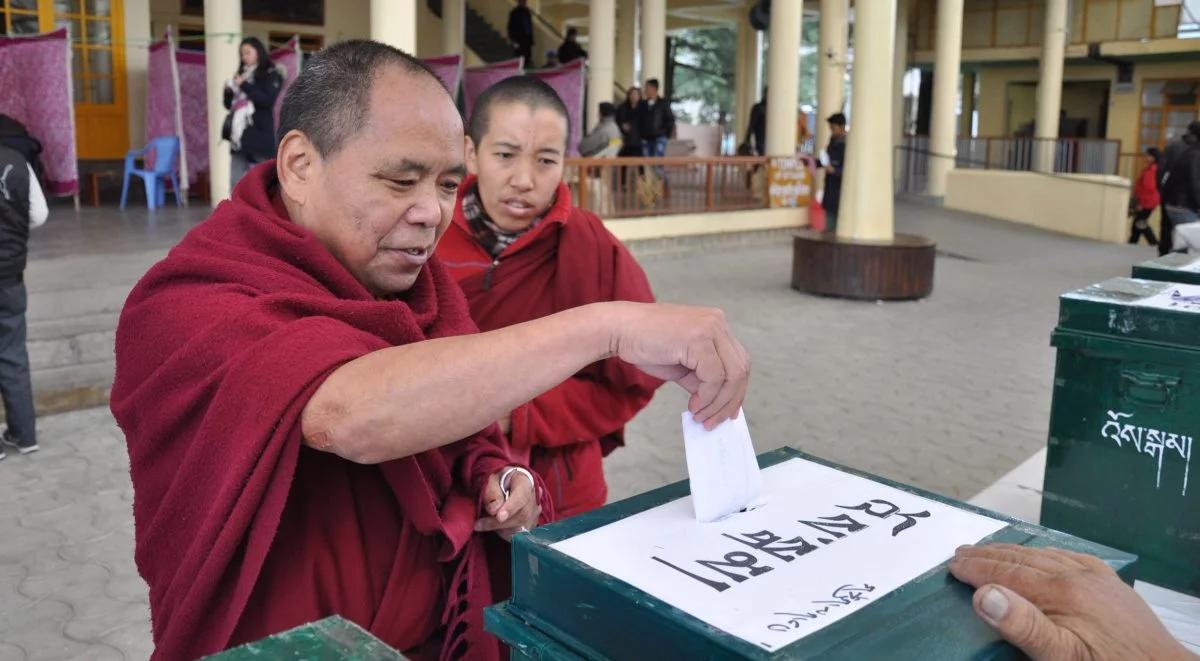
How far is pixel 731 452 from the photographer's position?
4.33ft

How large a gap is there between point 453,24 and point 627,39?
17.9ft

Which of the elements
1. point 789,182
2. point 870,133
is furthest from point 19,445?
point 789,182

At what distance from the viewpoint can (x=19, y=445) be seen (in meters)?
4.63

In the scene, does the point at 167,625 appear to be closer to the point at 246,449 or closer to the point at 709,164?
the point at 246,449

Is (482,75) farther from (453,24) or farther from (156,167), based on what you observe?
(156,167)

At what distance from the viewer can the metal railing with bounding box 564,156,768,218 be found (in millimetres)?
11125

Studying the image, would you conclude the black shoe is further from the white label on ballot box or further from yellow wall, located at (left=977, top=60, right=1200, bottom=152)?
yellow wall, located at (left=977, top=60, right=1200, bottom=152)

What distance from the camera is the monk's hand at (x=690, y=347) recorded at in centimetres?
120

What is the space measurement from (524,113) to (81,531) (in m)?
2.61

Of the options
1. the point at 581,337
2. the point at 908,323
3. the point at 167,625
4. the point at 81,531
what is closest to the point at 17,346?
the point at 81,531

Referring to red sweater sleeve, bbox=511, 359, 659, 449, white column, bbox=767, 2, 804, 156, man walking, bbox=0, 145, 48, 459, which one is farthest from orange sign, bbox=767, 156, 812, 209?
red sweater sleeve, bbox=511, 359, 659, 449

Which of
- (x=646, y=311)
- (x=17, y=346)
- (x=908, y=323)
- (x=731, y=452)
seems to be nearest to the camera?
(x=646, y=311)

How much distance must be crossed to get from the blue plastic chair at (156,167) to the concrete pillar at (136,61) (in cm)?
83

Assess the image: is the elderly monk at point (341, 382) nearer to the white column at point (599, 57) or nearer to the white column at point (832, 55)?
the white column at point (599, 57)
